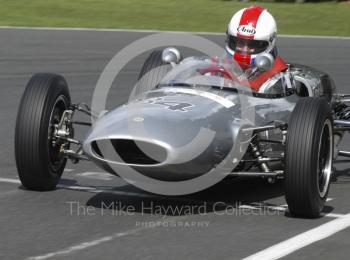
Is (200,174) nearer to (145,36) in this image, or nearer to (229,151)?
(229,151)

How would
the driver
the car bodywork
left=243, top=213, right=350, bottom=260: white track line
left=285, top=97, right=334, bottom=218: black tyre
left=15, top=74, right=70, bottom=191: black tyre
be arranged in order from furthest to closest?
1. the driver
2. left=15, top=74, right=70, bottom=191: black tyre
3. left=285, top=97, right=334, bottom=218: black tyre
4. the car bodywork
5. left=243, top=213, right=350, bottom=260: white track line

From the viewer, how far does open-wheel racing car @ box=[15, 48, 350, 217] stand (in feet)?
23.0

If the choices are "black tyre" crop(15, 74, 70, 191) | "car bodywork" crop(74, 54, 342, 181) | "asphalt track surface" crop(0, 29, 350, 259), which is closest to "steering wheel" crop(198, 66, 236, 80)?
"car bodywork" crop(74, 54, 342, 181)

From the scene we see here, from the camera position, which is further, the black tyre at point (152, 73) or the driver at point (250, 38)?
the black tyre at point (152, 73)

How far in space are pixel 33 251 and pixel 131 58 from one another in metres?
14.1

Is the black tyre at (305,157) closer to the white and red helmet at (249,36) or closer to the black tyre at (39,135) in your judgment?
the white and red helmet at (249,36)

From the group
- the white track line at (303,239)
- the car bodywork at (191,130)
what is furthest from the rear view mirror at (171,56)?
the white track line at (303,239)

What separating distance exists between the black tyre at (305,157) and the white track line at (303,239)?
0.68ft

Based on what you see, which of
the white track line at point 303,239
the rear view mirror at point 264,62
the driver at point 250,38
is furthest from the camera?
the driver at point 250,38

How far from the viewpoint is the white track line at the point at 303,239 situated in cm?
613

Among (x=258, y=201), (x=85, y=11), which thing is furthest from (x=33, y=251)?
(x=85, y=11)

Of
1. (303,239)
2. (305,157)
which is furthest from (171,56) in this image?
(303,239)

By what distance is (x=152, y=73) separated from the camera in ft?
31.2

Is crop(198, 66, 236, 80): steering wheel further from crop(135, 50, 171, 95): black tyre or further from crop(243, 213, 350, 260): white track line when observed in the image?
crop(243, 213, 350, 260): white track line
